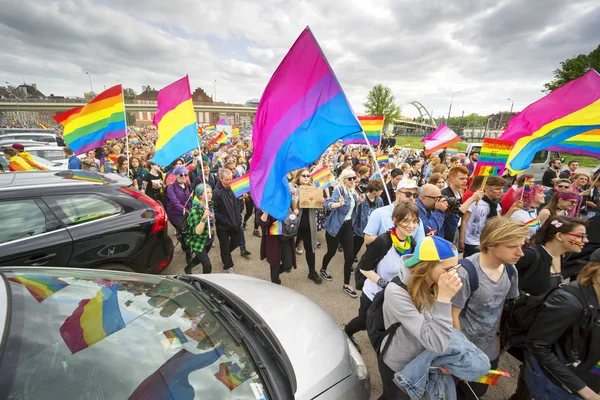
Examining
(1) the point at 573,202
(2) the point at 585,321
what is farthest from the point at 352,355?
(1) the point at 573,202

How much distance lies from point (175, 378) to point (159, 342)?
277 millimetres

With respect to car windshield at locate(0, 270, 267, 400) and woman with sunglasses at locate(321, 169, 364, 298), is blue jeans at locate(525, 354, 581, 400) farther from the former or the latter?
woman with sunglasses at locate(321, 169, 364, 298)

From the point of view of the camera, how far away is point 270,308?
2.01m

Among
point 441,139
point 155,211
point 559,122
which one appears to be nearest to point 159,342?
point 155,211

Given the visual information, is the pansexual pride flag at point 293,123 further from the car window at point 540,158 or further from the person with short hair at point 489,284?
the car window at point 540,158

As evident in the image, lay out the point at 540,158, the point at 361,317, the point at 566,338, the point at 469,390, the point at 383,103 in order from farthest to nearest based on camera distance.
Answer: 1. the point at 383,103
2. the point at 540,158
3. the point at 361,317
4. the point at 469,390
5. the point at 566,338

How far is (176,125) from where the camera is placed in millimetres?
4824

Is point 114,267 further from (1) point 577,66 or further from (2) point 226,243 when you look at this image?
(1) point 577,66

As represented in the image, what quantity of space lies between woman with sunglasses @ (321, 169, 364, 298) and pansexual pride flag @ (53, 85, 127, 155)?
5.04 metres

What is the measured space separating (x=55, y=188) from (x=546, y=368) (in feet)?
15.6

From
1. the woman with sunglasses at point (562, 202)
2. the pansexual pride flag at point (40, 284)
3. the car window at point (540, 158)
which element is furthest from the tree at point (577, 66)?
the pansexual pride flag at point (40, 284)

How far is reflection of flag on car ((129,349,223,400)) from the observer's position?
1.17m

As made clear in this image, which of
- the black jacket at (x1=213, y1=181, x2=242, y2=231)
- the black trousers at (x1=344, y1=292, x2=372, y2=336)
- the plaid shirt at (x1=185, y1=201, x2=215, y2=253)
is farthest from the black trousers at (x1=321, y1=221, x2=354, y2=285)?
the plaid shirt at (x1=185, y1=201, x2=215, y2=253)

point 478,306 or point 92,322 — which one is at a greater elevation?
point 92,322
